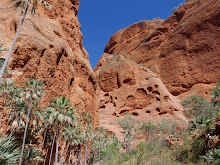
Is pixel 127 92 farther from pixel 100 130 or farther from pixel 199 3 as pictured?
pixel 199 3

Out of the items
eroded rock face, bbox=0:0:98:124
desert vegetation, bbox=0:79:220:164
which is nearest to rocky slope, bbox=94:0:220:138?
desert vegetation, bbox=0:79:220:164

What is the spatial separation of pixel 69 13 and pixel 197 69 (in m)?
39.7

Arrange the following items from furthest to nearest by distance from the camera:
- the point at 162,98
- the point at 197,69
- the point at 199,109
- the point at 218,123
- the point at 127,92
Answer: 1. the point at 197,69
2. the point at 127,92
3. the point at 162,98
4. the point at 199,109
5. the point at 218,123

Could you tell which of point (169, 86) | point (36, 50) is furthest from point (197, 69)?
point (36, 50)

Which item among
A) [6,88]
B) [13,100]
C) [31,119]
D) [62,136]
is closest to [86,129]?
[62,136]

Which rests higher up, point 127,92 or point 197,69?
point 197,69

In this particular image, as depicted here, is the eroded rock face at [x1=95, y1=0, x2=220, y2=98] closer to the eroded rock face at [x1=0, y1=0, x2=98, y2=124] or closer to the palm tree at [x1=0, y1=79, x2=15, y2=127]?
the eroded rock face at [x1=0, y1=0, x2=98, y2=124]

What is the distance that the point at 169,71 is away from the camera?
193ft

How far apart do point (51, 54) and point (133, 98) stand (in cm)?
2960

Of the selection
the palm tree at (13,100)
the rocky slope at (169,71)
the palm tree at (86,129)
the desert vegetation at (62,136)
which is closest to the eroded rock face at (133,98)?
the rocky slope at (169,71)

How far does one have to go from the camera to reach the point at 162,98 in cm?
4612

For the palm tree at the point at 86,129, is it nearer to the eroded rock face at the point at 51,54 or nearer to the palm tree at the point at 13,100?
the eroded rock face at the point at 51,54

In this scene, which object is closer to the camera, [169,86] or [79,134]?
[79,134]

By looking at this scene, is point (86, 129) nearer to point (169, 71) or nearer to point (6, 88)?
point (6, 88)
